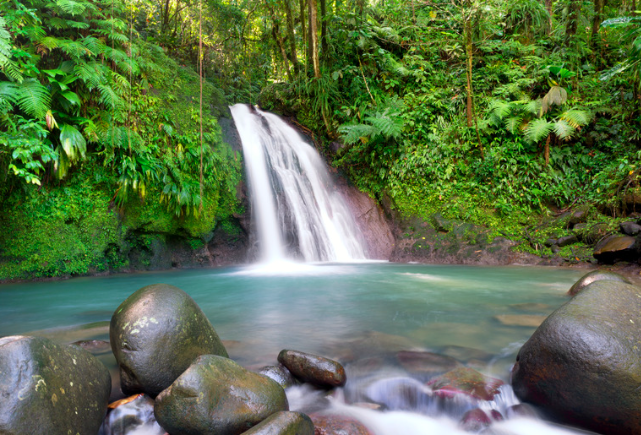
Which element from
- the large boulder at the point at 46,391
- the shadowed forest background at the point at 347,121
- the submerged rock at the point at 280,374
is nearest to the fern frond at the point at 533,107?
the shadowed forest background at the point at 347,121

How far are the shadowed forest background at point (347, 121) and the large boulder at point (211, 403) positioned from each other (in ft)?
17.5

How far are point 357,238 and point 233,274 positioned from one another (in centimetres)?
385

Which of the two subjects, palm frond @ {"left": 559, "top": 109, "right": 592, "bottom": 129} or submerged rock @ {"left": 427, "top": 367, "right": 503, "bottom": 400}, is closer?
submerged rock @ {"left": 427, "top": 367, "right": 503, "bottom": 400}

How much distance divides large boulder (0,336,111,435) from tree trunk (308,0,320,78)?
35.5 feet

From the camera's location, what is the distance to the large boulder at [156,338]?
258 cm

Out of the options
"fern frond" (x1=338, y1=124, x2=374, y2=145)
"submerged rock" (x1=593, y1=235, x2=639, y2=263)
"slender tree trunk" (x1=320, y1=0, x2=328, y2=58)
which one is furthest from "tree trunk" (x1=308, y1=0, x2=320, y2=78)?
"submerged rock" (x1=593, y1=235, x2=639, y2=263)

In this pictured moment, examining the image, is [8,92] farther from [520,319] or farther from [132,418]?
[520,319]

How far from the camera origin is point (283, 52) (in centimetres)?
1373

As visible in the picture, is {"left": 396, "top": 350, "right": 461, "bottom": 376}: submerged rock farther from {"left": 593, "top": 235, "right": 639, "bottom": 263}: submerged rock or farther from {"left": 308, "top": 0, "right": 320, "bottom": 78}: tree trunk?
{"left": 308, "top": 0, "right": 320, "bottom": 78}: tree trunk

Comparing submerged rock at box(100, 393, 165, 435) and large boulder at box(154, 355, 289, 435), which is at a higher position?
large boulder at box(154, 355, 289, 435)

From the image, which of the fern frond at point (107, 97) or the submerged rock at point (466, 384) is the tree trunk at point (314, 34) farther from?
the submerged rock at point (466, 384)

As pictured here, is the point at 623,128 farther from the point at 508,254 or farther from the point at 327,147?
the point at 327,147

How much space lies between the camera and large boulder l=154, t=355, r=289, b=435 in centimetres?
214

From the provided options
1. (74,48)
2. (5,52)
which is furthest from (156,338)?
(74,48)
